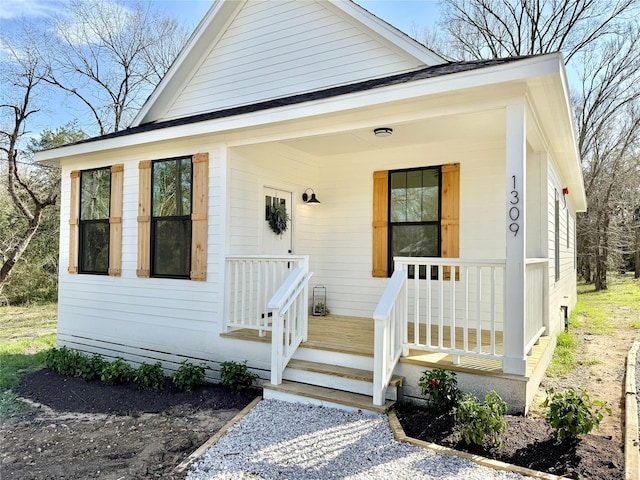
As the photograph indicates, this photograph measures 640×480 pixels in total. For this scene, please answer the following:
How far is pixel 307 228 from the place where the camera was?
23.1ft

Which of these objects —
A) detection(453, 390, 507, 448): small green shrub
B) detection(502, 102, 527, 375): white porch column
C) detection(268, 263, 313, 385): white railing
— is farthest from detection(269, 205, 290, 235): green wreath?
detection(453, 390, 507, 448): small green shrub

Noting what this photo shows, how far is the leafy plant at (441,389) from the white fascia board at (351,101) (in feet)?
8.46

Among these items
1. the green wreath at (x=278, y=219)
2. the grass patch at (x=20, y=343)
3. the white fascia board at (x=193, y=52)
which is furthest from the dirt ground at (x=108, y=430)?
the white fascia board at (x=193, y=52)

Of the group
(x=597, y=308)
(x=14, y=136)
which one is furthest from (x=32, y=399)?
(x=597, y=308)

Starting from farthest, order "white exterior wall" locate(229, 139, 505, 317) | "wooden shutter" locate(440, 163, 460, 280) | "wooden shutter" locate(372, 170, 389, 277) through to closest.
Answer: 1. "wooden shutter" locate(372, 170, 389, 277)
2. "wooden shutter" locate(440, 163, 460, 280)
3. "white exterior wall" locate(229, 139, 505, 317)

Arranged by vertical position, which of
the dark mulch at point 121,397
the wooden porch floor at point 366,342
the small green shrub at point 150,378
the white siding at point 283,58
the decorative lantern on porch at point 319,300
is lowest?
the dark mulch at point 121,397

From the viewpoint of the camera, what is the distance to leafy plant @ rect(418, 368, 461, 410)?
374cm

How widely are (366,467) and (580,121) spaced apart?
64.6 feet

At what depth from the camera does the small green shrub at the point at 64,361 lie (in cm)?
612

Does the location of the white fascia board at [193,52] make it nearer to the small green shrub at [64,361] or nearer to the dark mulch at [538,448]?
the small green shrub at [64,361]

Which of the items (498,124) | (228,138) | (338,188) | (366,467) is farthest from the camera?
(338,188)

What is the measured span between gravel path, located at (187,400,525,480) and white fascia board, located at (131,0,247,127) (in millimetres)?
5889

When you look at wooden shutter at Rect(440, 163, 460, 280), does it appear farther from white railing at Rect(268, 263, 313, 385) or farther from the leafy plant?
the leafy plant

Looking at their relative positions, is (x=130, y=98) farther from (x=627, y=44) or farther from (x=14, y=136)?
(x=627, y=44)
